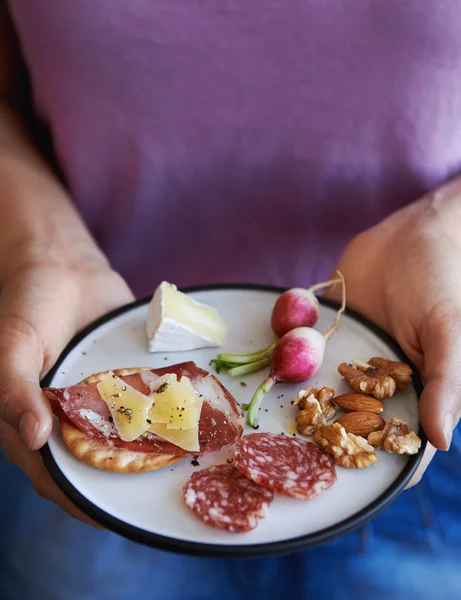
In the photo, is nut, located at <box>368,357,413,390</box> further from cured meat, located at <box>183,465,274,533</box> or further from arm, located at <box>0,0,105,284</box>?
arm, located at <box>0,0,105,284</box>

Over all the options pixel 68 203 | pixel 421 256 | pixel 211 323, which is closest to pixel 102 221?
pixel 68 203

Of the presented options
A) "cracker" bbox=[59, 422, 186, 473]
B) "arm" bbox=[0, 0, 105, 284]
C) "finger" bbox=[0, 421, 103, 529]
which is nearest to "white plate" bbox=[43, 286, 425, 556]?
"cracker" bbox=[59, 422, 186, 473]

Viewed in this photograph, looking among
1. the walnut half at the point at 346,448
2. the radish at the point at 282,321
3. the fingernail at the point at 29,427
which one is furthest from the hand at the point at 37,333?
the walnut half at the point at 346,448

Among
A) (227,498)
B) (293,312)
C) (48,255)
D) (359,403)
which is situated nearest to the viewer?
(227,498)

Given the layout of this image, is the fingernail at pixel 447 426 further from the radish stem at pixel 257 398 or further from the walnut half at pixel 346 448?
the radish stem at pixel 257 398

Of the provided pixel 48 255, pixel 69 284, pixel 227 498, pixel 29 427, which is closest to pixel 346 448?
pixel 227 498

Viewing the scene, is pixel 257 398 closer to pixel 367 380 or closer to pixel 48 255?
pixel 367 380
